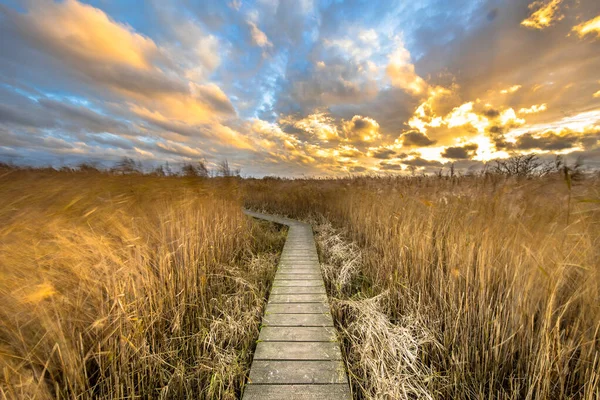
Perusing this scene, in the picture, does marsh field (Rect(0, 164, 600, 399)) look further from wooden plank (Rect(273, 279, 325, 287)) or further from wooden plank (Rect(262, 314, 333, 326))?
wooden plank (Rect(273, 279, 325, 287))

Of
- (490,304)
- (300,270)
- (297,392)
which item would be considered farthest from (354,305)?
(300,270)

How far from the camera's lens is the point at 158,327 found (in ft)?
7.34

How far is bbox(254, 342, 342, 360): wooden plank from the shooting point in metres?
2.08

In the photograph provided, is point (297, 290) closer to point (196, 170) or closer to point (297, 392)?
point (297, 392)

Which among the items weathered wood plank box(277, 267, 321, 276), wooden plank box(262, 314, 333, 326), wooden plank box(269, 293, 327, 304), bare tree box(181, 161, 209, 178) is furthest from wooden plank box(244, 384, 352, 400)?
bare tree box(181, 161, 209, 178)

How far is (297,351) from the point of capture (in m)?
2.15

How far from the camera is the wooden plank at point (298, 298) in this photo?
9.91 ft

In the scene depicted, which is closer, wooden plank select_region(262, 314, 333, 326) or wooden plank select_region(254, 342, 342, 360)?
wooden plank select_region(254, 342, 342, 360)

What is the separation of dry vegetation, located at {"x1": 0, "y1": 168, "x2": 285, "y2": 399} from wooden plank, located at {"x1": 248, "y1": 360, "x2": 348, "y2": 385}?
0.62ft

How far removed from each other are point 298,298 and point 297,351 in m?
0.94

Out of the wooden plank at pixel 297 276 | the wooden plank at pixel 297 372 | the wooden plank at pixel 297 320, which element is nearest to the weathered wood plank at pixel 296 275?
the wooden plank at pixel 297 276

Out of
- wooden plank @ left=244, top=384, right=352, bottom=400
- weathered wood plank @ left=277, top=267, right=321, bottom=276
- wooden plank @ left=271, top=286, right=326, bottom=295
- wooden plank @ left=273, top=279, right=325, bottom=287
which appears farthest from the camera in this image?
weathered wood plank @ left=277, top=267, right=321, bottom=276

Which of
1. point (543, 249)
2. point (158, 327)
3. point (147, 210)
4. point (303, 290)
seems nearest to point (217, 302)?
point (158, 327)

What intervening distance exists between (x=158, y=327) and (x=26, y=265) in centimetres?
113
